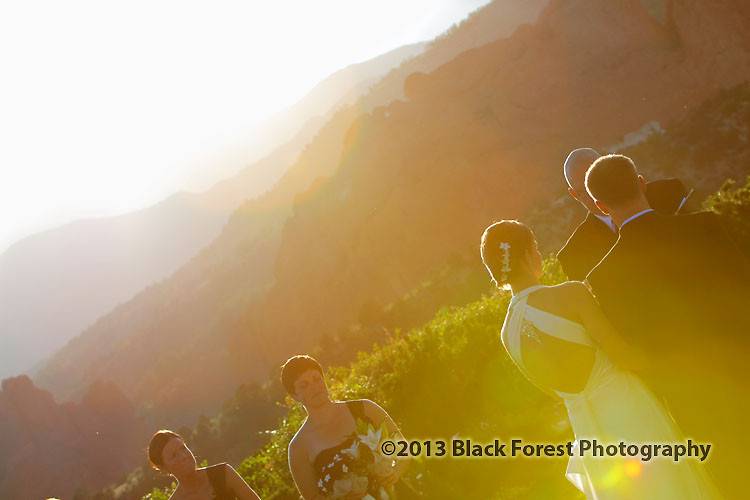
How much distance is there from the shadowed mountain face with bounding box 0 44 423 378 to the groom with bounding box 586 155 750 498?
148 m

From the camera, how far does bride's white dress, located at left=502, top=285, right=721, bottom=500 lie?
2.67 m

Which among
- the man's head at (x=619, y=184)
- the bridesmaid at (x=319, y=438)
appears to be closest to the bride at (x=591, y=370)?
the man's head at (x=619, y=184)

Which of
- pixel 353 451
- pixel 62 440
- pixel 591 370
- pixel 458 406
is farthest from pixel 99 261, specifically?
pixel 591 370

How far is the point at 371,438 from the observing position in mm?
3609

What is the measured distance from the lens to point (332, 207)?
139 feet

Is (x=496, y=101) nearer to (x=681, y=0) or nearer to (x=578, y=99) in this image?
(x=578, y=99)

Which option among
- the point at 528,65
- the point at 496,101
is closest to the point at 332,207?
the point at 496,101

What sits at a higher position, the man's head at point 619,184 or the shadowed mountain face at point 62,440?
the man's head at point 619,184

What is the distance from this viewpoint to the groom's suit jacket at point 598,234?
3.65 m

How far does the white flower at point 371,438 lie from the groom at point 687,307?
5.80ft

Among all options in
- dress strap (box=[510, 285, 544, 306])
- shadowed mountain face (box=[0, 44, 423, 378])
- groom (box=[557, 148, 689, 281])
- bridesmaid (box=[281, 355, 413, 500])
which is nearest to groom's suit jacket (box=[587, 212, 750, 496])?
dress strap (box=[510, 285, 544, 306])

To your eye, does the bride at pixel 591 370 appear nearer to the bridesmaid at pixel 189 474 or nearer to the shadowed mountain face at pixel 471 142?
the bridesmaid at pixel 189 474

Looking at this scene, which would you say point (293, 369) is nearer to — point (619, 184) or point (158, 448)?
point (158, 448)

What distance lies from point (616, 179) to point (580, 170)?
130 cm
